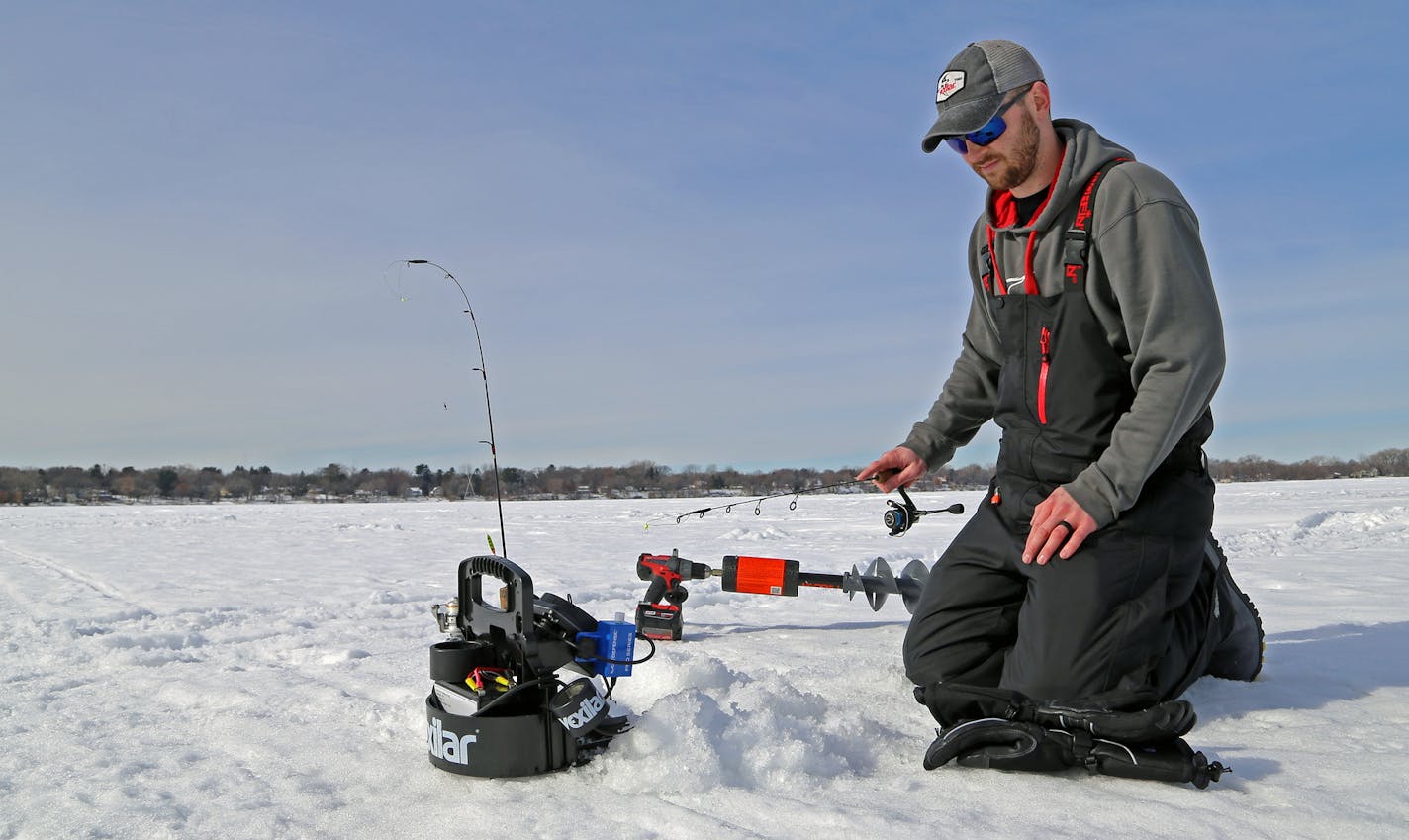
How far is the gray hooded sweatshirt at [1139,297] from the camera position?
2299 millimetres

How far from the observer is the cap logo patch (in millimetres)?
2582

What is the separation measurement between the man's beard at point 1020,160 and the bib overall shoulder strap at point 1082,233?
0.65 feet

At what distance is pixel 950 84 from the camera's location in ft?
8.54

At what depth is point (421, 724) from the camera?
2.49m

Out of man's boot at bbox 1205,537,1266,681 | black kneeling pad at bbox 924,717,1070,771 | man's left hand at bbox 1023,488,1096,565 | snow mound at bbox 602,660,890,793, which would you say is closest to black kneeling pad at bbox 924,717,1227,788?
black kneeling pad at bbox 924,717,1070,771

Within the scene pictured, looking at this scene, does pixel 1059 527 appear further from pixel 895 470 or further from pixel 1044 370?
pixel 895 470

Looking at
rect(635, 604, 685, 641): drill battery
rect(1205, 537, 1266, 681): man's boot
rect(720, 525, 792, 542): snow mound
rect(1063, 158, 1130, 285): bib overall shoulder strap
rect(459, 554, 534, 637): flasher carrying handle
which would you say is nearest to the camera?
rect(459, 554, 534, 637): flasher carrying handle

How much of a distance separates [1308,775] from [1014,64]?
1.90 m

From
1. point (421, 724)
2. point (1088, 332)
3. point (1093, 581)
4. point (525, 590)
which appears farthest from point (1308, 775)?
point (421, 724)

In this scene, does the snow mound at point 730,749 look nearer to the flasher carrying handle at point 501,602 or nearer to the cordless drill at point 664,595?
the flasher carrying handle at point 501,602

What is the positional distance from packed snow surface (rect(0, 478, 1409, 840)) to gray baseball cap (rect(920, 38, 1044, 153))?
5.41ft

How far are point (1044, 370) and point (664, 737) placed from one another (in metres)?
1.50

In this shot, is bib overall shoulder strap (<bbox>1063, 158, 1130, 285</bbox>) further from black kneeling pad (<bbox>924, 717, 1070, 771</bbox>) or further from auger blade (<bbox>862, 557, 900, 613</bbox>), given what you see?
auger blade (<bbox>862, 557, 900, 613</bbox>)

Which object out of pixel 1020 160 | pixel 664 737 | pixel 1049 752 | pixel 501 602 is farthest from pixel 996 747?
pixel 1020 160
